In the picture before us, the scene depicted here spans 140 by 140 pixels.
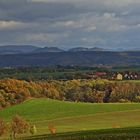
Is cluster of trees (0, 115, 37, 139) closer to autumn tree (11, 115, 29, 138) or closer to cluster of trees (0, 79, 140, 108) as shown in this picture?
autumn tree (11, 115, 29, 138)

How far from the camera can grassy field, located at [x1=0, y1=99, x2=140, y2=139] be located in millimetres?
108287

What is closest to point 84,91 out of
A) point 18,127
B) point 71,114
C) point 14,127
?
point 71,114

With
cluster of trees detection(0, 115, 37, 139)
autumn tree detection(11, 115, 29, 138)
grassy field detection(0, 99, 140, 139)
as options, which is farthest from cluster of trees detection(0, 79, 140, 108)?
autumn tree detection(11, 115, 29, 138)

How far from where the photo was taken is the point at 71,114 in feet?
409

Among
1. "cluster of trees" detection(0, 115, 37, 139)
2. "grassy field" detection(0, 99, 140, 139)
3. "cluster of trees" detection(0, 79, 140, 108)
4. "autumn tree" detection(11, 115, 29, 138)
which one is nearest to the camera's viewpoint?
"autumn tree" detection(11, 115, 29, 138)

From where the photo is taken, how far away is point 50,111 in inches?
5084

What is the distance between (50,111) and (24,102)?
18.5m

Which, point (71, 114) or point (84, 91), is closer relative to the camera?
point (71, 114)

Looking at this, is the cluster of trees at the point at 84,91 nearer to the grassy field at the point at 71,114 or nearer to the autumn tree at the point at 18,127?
the grassy field at the point at 71,114

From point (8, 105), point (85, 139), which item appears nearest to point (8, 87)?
point (8, 105)

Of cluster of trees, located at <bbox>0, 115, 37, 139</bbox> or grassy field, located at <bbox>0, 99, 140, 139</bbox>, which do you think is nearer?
cluster of trees, located at <bbox>0, 115, 37, 139</bbox>

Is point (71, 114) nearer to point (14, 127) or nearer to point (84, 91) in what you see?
point (14, 127)

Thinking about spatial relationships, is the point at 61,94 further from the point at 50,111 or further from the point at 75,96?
the point at 50,111

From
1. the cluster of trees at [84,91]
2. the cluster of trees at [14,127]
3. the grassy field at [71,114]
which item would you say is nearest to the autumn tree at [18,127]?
the cluster of trees at [14,127]
